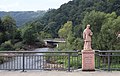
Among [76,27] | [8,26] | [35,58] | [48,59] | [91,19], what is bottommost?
[48,59]

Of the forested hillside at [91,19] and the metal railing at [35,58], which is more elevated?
the forested hillside at [91,19]

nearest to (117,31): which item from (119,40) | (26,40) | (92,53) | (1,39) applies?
(119,40)

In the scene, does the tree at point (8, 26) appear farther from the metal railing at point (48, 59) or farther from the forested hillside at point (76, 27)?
the metal railing at point (48, 59)

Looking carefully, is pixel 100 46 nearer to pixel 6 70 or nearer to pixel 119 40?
pixel 119 40

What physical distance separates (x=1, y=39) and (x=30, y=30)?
14025mm

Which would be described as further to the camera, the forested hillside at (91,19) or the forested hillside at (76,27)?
the forested hillside at (76,27)

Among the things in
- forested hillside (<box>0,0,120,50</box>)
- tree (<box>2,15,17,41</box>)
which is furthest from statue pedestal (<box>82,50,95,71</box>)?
tree (<box>2,15,17,41</box>)

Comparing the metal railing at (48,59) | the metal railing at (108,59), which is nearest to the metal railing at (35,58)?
the metal railing at (48,59)

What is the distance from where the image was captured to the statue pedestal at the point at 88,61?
51.1 feet

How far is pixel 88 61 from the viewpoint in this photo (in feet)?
51.2

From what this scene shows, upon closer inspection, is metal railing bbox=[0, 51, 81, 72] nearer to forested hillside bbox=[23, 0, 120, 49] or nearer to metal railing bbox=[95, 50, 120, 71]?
metal railing bbox=[95, 50, 120, 71]

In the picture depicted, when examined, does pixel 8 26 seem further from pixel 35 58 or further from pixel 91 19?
pixel 35 58

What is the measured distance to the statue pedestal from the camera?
1559cm

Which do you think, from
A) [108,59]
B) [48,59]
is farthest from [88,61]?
[48,59]
